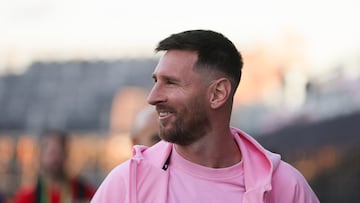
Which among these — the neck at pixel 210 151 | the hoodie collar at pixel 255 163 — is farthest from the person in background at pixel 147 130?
the neck at pixel 210 151

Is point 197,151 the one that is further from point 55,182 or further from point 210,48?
point 55,182

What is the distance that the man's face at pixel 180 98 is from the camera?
13.1ft

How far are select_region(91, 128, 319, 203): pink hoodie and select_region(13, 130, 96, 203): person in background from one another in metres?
2.96

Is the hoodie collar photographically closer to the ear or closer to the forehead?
the ear

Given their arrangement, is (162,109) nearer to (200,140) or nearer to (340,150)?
(200,140)

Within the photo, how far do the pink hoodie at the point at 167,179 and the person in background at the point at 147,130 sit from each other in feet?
4.23

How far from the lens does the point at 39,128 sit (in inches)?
1206

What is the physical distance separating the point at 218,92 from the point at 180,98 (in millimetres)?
144

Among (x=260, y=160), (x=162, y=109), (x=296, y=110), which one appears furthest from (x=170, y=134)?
(x=296, y=110)

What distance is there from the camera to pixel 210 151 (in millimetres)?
4098

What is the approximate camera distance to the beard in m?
4.00

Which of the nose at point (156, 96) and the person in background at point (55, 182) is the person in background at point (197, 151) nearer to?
the nose at point (156, 96)

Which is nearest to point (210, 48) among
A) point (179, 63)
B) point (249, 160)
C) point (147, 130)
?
point (179, 63)

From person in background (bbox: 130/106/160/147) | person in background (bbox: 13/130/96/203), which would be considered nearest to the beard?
person in background (bbox: 130/106/160/147)
